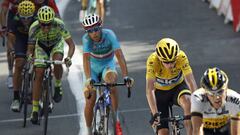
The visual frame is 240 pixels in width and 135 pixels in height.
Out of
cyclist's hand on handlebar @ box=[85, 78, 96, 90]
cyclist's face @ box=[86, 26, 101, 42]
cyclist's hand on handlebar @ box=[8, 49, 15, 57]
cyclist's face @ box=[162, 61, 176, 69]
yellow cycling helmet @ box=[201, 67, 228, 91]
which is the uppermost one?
cyclist's hand on handlebar @ box=[8, 49, 15, 57]

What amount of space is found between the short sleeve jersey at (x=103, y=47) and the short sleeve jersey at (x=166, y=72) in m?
1.19

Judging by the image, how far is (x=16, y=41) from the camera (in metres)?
14.0

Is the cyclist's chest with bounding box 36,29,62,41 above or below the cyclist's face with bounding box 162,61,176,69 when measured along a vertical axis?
above

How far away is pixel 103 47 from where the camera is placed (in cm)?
1173

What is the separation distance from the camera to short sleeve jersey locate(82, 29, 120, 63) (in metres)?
11.6

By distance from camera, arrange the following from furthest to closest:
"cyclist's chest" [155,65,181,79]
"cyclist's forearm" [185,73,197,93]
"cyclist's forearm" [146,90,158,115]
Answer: "cyclist's chest" [155,65,181,79] → "cyclist's forearm" [185,73,197,93] → "cyclist's forearm" [146,90,158,115]

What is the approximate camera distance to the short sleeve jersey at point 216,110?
29.0 ft

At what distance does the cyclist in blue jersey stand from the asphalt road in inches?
46.3

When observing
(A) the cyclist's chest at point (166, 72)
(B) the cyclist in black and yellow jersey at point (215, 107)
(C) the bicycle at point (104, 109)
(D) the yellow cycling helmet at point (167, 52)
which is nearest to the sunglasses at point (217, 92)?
(B) the cyclist in black and yellow jersey at point (215, 107)

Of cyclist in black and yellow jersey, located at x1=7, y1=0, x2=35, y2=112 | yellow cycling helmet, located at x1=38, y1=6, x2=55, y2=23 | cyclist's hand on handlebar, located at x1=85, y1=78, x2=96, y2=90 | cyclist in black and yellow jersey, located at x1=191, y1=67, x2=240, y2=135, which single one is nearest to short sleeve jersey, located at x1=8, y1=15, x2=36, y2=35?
cyclist in black and yellow jersey, located at x1=7, y1=0, x2=35, y2=112

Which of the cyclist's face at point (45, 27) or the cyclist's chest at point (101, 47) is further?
the cyclist's face at point (45, 27)

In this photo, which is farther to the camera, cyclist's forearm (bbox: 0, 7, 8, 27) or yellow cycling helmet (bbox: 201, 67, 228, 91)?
cyclist's forearm (bbox: 0, 7, 8, 27)

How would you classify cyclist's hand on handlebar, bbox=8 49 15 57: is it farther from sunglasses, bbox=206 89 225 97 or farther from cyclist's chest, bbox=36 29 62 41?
sunglasses, bbox=206 89 225 97

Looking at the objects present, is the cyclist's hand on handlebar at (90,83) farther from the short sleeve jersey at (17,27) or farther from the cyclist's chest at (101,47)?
the short sleeve jersey at (17,27)
